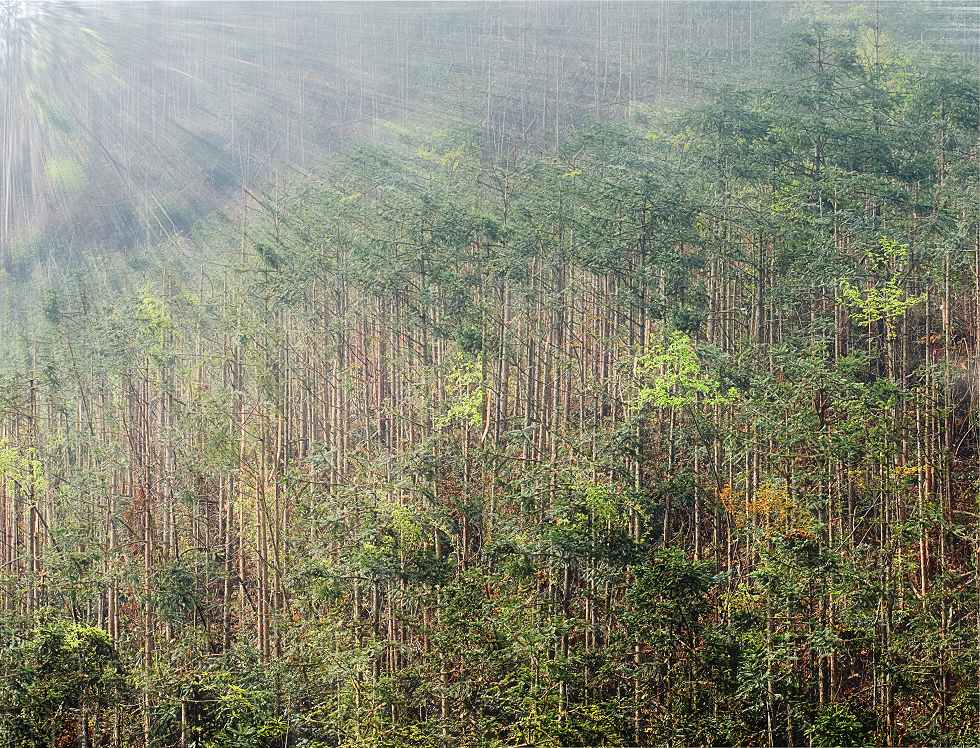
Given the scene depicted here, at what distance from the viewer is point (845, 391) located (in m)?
10.7

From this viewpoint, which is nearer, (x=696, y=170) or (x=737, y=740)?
(x=737, y=740)

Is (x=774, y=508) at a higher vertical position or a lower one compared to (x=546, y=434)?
lower

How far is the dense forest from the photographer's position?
33.7 ft

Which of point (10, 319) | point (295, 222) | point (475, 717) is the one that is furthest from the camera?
point (10, 319)

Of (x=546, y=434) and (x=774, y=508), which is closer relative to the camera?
(x=774, y=508)

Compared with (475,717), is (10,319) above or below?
above

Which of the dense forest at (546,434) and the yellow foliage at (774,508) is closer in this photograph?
the dense forest at (546,434)

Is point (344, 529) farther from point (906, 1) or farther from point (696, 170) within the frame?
point (906, 1)

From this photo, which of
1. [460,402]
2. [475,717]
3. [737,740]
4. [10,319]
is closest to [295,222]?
[460,402]

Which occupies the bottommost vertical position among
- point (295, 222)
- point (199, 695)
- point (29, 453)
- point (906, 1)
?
point (199, 695)

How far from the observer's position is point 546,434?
12.2 m

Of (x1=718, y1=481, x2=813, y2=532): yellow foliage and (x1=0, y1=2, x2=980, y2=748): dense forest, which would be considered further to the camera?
(x1=718, y1=481, x2=813, y2=532): yellow foliage

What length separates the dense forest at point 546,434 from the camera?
1027 cm

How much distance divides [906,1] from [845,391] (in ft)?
26.5
